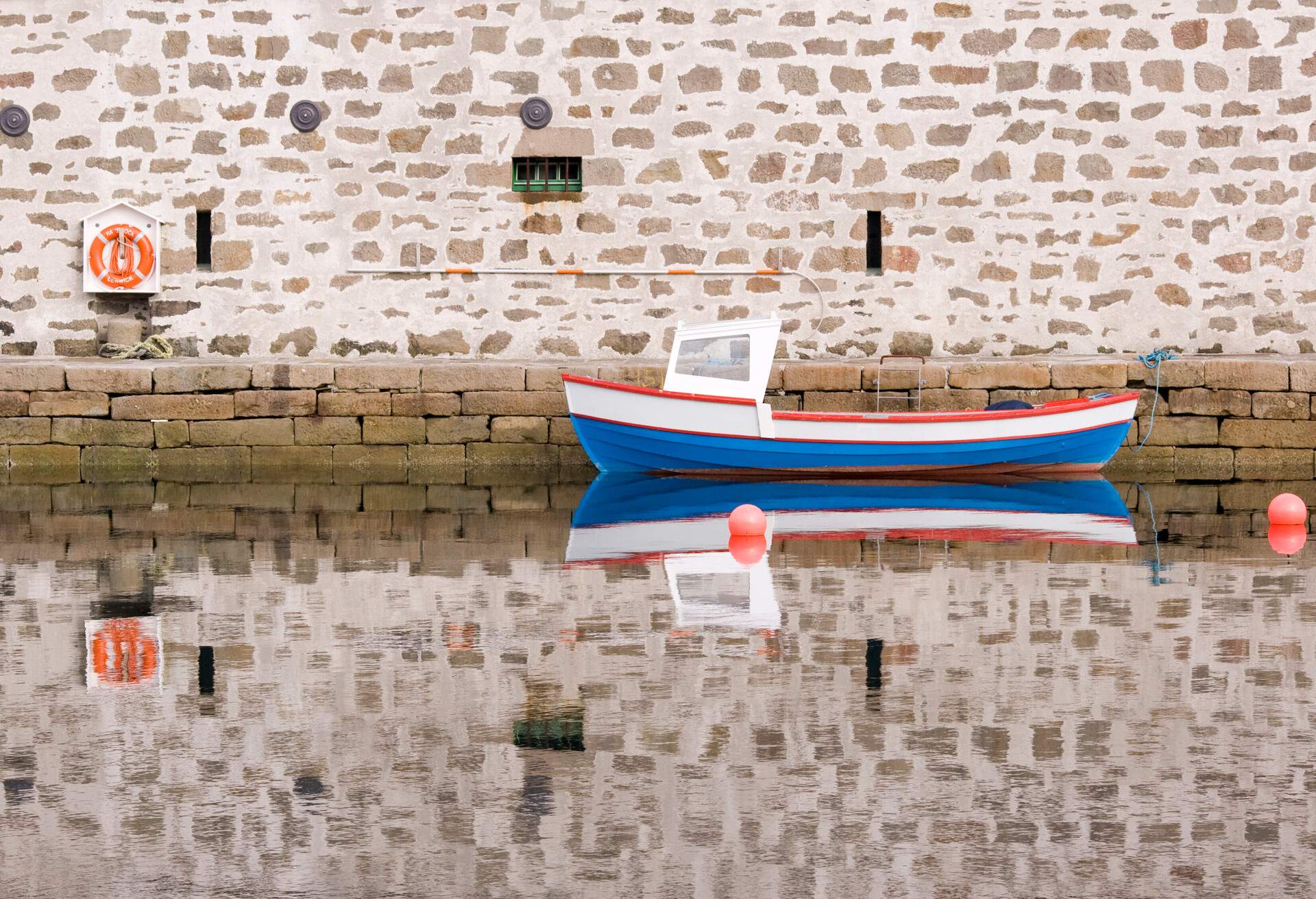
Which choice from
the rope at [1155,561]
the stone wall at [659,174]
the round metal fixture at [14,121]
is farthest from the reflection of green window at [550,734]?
the round metal fixture at [14,121]

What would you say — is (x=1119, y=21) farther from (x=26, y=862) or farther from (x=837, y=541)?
(x=26, y=862)

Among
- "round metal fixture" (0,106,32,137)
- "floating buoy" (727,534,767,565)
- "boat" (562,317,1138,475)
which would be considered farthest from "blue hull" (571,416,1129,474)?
"round metal fixture" (0,106,32,137)

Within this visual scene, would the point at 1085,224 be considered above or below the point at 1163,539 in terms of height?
above

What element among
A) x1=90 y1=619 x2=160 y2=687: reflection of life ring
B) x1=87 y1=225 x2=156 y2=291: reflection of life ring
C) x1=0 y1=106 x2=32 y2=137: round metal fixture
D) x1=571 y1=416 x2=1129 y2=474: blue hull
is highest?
x1=0 y1=106 x2=32 y2=137: round metal fixture

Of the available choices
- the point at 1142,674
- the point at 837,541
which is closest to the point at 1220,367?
the point at 837,541

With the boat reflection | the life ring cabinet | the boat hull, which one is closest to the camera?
the boat reflection

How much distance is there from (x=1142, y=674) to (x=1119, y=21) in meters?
10.1

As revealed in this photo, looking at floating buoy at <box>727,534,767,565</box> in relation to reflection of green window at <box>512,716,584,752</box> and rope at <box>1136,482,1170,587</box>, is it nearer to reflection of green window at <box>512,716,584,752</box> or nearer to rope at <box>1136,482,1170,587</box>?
rope at <box>1136,482,1170,587</box>

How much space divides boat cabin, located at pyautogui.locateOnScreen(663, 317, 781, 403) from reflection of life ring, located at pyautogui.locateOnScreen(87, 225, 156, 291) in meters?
4.39

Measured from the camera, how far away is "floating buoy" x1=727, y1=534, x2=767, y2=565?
32.6ft

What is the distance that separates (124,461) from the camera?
1542cm

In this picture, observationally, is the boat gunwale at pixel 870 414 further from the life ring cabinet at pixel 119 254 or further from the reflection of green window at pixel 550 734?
the reflection of green window at pixel 550 734

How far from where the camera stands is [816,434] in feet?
47.9

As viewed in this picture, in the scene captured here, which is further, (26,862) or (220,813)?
(220,813)
